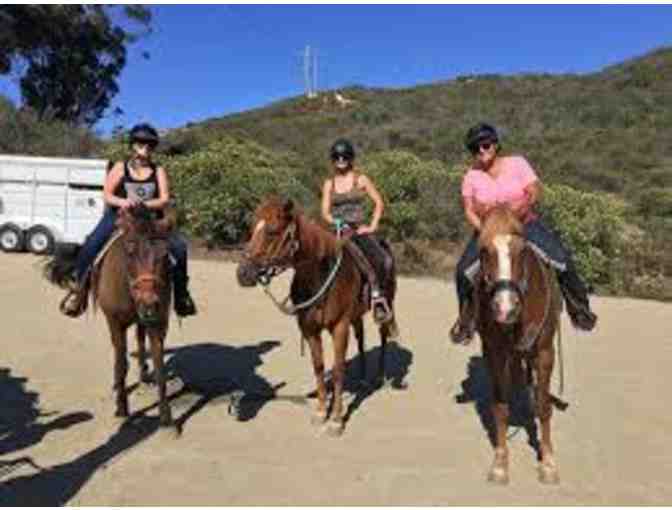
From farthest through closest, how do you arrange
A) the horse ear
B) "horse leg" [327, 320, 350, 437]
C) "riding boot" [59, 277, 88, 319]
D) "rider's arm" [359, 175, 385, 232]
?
"rider's arm" [359, 175, 385, 232]
"riding boot" [59, 277, 88, 319]
"horse leg" [327, 320, 350, 437]
the horse ear

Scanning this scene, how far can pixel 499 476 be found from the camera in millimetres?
7465

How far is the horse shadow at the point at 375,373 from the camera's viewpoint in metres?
10.2

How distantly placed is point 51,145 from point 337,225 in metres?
24.4

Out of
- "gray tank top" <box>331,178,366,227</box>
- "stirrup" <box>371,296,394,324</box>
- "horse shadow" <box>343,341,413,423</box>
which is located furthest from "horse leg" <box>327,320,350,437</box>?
"gray tank top" <box>331,178,366,227</box>

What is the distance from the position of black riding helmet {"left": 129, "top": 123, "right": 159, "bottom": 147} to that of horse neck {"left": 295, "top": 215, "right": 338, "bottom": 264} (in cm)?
145

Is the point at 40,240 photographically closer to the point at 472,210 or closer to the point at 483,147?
the point at 472,210

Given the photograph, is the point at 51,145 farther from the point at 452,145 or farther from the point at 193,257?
the point at 452,145

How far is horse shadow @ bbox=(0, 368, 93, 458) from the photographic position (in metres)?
8.25

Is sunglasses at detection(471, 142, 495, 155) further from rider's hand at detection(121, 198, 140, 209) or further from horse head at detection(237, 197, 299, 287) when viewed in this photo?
rider's hand at detection(121, 198, 140, 209)

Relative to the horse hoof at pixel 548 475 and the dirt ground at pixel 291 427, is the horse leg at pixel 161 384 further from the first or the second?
the horse hoof at pixel 548 475

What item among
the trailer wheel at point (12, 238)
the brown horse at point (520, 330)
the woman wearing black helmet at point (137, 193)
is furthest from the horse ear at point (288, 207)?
the trailer wheel at point (12, 238)

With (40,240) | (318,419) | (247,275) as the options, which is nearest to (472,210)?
(247,275)

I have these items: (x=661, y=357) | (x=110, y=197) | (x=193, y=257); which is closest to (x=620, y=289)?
(x=661, y=357)

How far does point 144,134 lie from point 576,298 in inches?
148
